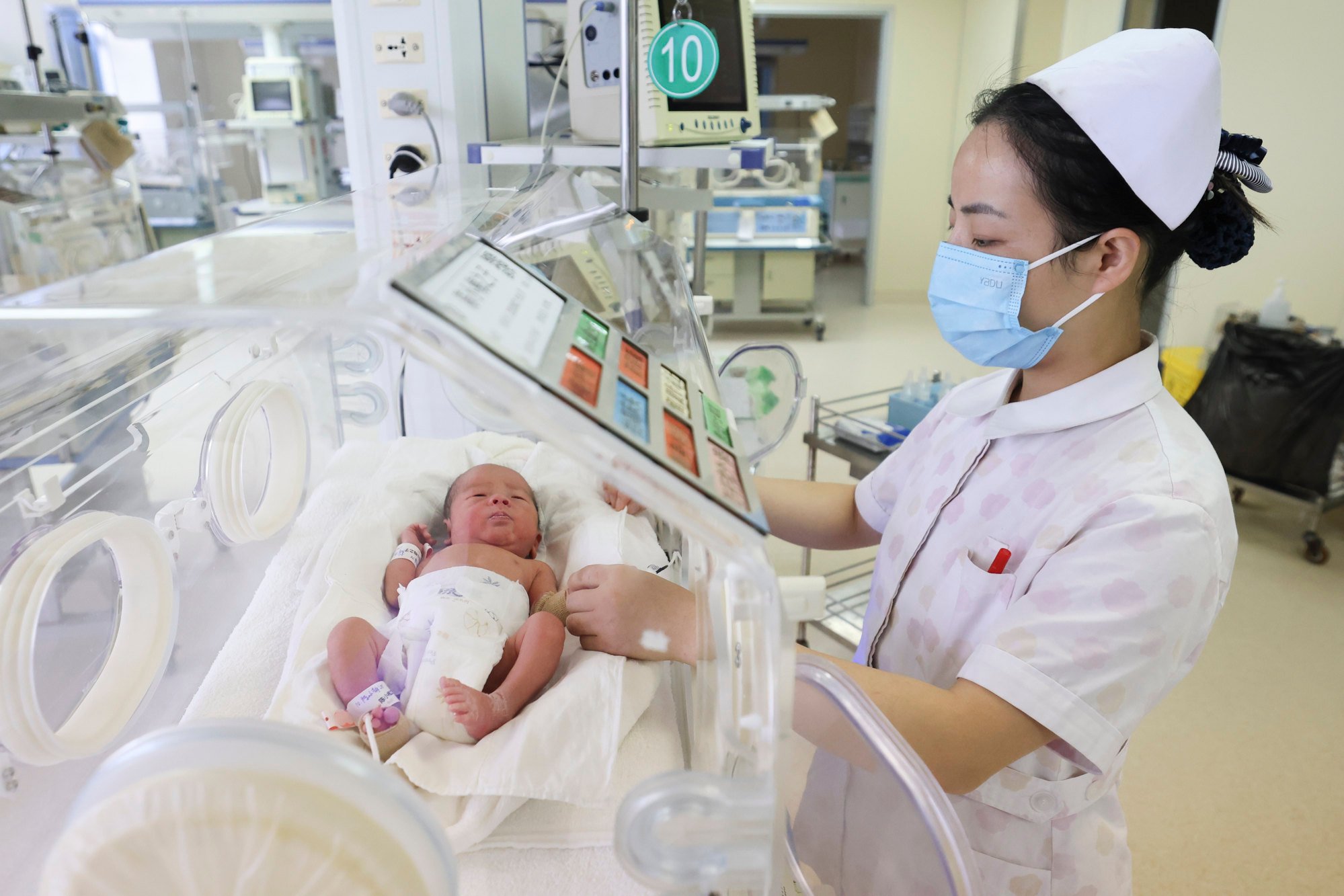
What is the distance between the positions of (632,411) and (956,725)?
48 cm

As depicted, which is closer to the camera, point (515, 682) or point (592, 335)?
point (592, 335)

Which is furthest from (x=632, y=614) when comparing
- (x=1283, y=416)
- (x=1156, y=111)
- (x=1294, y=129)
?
(x=1294, y=129)

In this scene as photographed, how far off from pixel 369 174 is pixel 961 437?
68.0 inches

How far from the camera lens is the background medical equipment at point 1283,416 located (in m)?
3.12

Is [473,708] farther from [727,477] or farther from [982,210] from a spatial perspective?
[982,210]

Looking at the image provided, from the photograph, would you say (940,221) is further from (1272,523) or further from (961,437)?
(961,437)

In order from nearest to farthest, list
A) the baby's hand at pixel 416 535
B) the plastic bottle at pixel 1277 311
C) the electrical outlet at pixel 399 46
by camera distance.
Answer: the baby's hand at pixel 416 535 < the electrical outlet at pixel 399 46 < the plastic bottle at pixel 1277 311

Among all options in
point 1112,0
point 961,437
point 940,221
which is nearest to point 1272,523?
point 1112,0

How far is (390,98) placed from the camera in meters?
2.09

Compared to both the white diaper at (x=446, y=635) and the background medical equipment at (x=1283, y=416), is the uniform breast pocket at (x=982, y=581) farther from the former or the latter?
the background medical equipment at (x=1283, y=416)

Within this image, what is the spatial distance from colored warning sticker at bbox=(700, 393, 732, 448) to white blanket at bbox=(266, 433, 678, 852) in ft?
1.05

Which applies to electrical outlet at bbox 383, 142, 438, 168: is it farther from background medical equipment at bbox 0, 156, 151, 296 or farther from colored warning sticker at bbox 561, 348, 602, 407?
colored warning sticker at bbox 561, 348, 602, 407

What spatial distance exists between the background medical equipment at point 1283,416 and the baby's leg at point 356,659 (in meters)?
3.37

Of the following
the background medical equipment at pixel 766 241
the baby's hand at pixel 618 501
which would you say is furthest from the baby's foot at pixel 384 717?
the background medical equipment at pixel 766 241
